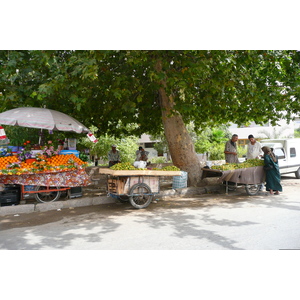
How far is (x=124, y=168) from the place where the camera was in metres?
8.32

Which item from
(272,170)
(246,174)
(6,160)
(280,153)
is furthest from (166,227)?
(280,153)

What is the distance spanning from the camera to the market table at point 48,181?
8.34m

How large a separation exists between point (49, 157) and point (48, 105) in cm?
265

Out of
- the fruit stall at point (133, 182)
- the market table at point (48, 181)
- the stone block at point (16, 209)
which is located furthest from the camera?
the market table at point (48, 181)

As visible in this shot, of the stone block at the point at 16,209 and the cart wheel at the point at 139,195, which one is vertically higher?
the cart wheel at the point at 139,195

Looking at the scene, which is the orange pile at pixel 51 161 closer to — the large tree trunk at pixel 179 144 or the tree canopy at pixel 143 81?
the tree canopy at pixel 143 81

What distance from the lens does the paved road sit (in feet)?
17.0

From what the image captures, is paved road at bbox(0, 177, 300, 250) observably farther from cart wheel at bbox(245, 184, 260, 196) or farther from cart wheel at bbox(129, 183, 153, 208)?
cart wheel at bbox(245, 184, 260, 196)

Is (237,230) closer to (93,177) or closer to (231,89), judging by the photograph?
(231,89)

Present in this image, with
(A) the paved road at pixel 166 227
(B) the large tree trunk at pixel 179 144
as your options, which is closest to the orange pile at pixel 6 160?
(A) the paved road at pixel 166 227

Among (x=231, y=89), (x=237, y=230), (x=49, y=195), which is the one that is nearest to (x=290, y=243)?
(x=237, y=230)

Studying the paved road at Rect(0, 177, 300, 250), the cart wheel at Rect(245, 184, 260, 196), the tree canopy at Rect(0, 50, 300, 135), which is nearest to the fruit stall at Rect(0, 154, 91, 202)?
the paved road at Rect(0, 177, 300, 250)

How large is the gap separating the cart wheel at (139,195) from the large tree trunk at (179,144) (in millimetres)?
3361

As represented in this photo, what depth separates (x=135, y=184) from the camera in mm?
8422
